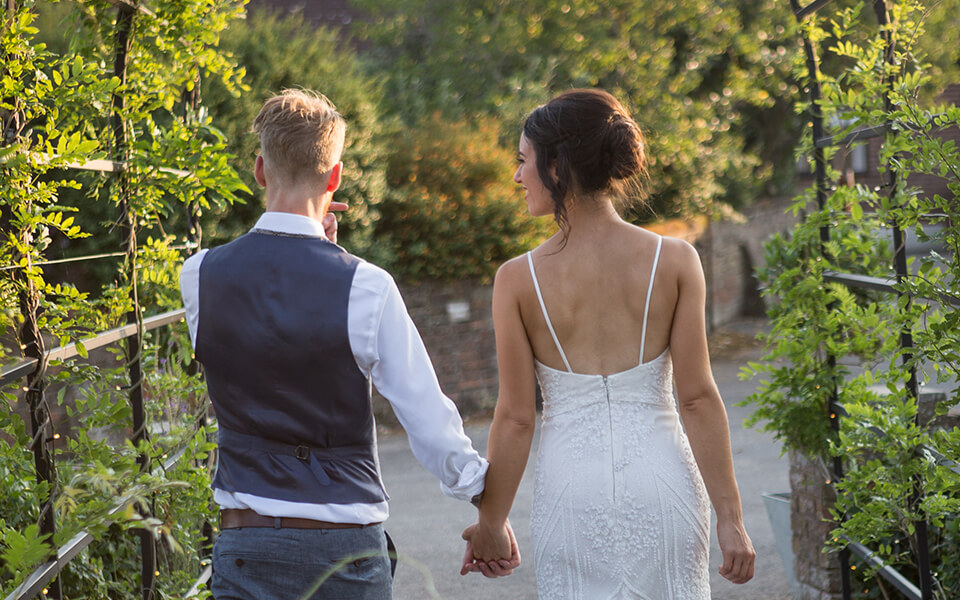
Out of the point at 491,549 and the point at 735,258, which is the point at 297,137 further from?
the point at 735,258

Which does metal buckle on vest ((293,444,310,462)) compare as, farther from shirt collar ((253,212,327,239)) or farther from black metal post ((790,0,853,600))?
black metal post ((790,0,853,600))

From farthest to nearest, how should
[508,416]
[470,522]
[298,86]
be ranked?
[298,86] → [470,522] → [508,416]

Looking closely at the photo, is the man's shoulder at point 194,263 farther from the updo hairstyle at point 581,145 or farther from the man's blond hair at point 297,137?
the updo hairstyle at point 581,145

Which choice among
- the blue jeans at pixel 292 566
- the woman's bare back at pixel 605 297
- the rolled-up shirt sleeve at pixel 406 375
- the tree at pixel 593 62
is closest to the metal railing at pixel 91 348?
the blue jeans at pixel 292 566

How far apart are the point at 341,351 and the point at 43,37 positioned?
26.0 feet

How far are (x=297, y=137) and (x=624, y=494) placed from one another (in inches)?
44.7

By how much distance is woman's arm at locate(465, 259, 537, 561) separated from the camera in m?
2.45

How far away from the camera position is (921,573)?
3.11 m

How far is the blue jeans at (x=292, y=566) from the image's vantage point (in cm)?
214

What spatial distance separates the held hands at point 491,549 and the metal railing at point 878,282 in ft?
3.62

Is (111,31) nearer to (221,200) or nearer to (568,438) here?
(221,200)

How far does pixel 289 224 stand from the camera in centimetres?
221

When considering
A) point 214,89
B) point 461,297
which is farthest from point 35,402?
point 461,297

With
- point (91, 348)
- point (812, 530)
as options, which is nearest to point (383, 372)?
point (91, 348)
